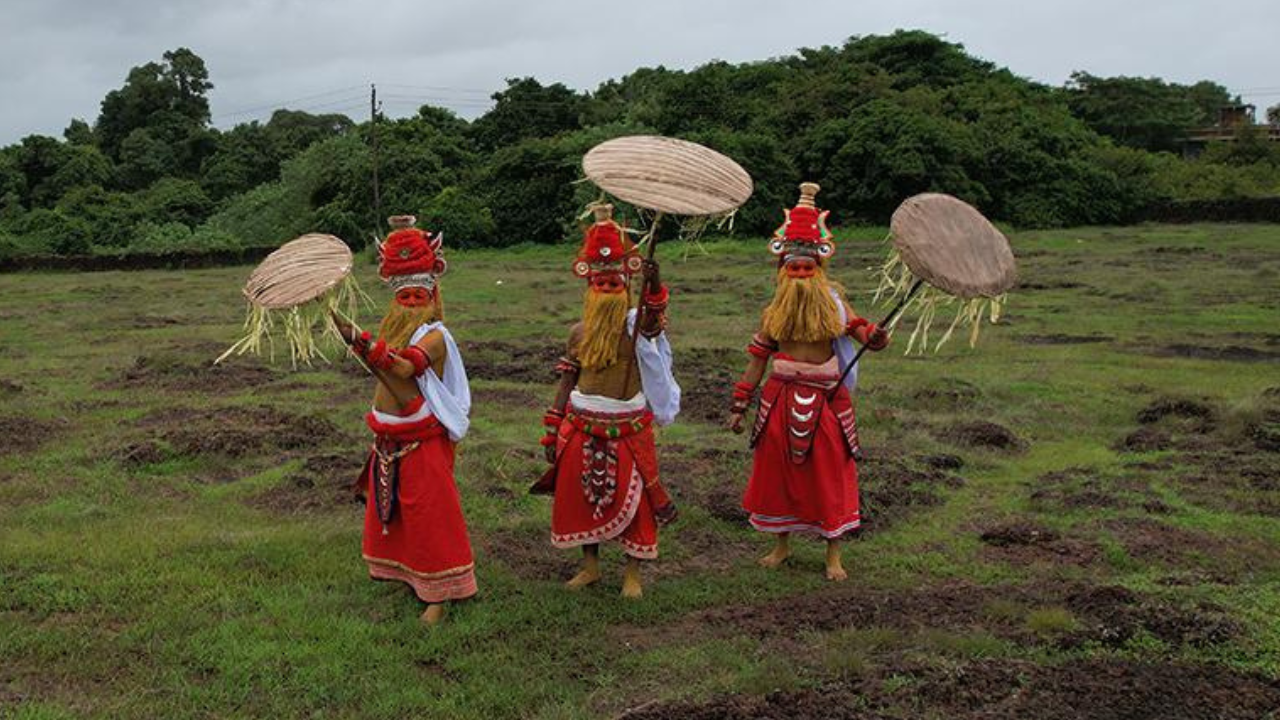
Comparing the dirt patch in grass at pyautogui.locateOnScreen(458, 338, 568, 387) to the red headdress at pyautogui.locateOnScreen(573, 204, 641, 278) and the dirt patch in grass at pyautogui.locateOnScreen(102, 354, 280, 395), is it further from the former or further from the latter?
the red headdress at pyautogui.locateOnScreen(573, 204, 641, 278)

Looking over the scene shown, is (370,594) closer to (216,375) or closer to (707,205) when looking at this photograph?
(707,205)

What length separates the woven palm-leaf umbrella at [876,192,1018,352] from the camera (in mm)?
5234

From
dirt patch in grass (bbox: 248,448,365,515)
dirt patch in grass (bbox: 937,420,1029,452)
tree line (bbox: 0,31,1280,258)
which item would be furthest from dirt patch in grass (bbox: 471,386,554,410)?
tree line (bbox: 0,31,1280,258)

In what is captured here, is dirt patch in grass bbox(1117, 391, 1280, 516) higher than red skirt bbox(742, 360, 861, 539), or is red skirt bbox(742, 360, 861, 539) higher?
red skirt bbox(742, 360, 861, 539)

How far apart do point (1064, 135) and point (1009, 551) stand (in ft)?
109

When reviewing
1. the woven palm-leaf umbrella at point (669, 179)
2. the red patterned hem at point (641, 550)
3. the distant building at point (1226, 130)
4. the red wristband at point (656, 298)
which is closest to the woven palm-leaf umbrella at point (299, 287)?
the woven palm-leaf umbrella at point (669, 179)

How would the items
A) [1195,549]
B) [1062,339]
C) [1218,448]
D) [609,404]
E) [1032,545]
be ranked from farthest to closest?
[1062,339] → [1218,448] → [1032,545] → [1195,549] → [609,404]

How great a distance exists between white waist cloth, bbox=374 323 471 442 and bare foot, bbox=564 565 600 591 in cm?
117

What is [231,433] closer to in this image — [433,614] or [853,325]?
[433,614]

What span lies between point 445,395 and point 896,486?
4.12m

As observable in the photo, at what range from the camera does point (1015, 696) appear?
4.61 meters

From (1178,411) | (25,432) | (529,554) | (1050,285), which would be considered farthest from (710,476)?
(1050,285)

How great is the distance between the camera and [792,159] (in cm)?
3391

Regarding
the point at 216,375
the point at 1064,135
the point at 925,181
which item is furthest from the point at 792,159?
the point at 216,375
